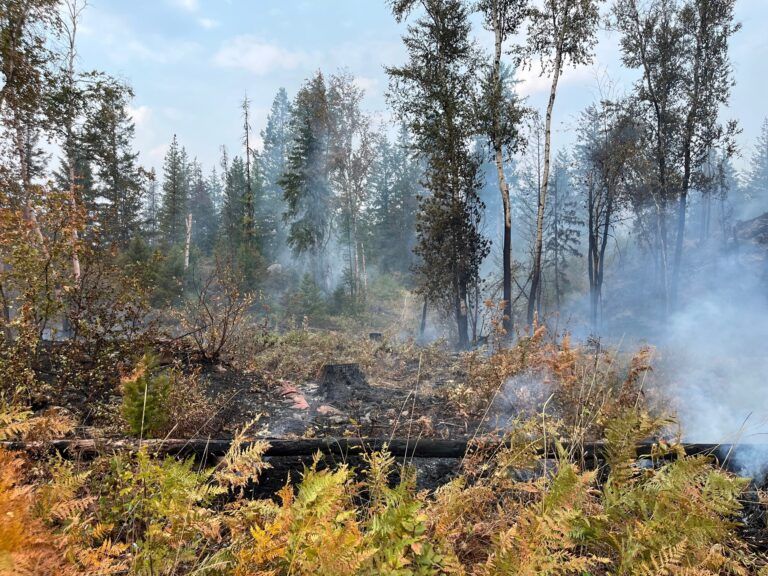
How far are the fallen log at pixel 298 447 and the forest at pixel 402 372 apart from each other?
0.09ft

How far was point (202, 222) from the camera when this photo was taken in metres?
43.3

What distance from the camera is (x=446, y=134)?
1388 centimetres

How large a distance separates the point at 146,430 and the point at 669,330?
18076 millimetres

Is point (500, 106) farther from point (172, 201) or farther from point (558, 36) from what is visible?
point (172, 201)

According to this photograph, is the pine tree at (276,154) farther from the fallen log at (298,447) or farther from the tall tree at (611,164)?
the fallen log at (298,447)

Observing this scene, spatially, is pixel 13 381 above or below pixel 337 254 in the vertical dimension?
below

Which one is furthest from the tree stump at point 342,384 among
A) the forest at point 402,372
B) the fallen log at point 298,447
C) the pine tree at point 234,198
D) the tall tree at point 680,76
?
the pine tree at point 234,198

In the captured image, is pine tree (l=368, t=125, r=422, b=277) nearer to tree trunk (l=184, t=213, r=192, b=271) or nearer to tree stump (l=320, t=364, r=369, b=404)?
tree trunk (l=184, t=213, r=192, b=271)

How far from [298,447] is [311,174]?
75.3 feet

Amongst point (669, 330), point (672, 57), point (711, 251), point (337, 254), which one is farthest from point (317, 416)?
point (711, 251)

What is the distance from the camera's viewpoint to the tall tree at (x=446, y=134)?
549 inches

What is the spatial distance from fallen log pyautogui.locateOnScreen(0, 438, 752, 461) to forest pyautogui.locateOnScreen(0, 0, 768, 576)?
28 millimetres

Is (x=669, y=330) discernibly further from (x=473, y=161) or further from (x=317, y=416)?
(x=317, y=416)

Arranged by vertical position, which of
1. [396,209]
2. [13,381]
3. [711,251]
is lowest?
[13,381]
